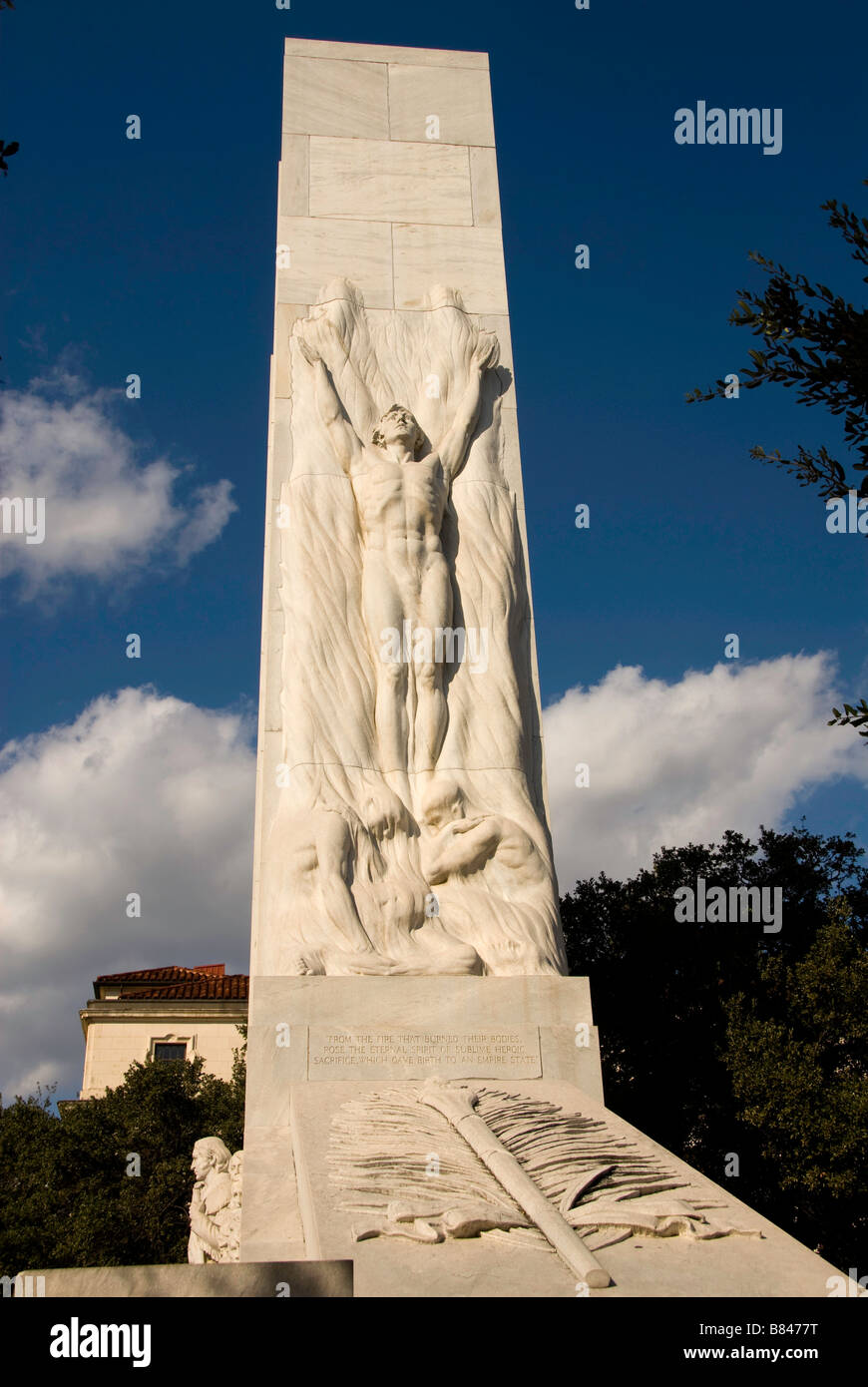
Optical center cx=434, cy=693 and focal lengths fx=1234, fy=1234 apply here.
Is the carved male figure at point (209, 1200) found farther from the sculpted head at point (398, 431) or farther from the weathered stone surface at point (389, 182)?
the weathered stone surface at point (389, 182)

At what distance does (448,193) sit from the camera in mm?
12430

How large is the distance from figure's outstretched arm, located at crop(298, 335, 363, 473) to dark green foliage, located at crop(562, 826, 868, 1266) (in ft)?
29.6

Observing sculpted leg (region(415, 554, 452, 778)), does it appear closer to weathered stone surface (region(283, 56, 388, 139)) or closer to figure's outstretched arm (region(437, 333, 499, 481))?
figure's outstretched arm (region(437, 333, 499, 481))

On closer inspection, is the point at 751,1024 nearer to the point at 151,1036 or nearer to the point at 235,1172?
the point at 235,1172

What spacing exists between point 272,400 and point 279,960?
18.0ft

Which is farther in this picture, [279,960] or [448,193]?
[448,193]

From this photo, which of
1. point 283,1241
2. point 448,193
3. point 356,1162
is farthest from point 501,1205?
point 448,193

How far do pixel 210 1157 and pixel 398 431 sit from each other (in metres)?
6.03

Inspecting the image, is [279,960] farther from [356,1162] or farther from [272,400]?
[272,400]

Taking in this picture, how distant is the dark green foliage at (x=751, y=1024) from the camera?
1484 cm

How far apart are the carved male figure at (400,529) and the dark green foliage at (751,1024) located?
7.85 m

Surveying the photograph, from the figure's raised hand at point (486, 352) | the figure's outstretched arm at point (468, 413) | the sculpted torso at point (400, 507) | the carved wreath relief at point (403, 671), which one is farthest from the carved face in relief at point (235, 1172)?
the figure's raised hand at point (486, 352)

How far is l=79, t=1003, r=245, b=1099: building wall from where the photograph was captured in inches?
1315

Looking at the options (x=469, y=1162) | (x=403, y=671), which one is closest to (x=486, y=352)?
(x=403, y=671)
